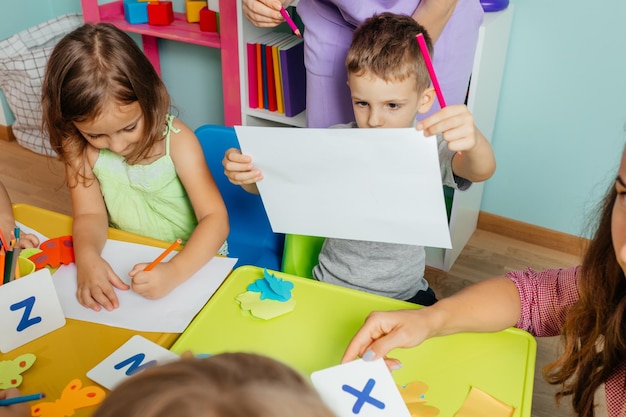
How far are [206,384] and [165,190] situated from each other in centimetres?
99

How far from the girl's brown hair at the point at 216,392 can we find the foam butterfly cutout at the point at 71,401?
1.39ft

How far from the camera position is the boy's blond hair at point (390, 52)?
110 centimetres

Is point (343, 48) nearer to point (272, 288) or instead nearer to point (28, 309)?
point (272, 288)

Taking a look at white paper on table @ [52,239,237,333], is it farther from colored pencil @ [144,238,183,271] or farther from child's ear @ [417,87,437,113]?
child's ear @ [417,87,437,113]

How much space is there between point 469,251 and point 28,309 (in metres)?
1.64

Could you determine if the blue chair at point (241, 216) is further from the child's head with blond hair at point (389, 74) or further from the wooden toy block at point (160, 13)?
the wooden toy block at point (160, 13)

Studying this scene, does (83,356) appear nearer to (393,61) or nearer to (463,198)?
(393,61)

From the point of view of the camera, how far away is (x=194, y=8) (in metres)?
2.36

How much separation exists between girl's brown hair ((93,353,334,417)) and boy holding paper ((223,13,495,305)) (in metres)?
0.69

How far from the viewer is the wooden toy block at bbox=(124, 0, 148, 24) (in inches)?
93.3

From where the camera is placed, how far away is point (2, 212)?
114cm

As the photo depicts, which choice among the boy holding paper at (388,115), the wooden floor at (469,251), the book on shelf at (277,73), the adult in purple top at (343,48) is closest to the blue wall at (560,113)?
the wooden floor at (469,251)

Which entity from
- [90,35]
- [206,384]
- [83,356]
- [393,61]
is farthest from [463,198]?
[206,384]

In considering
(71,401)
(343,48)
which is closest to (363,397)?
(71,401)
